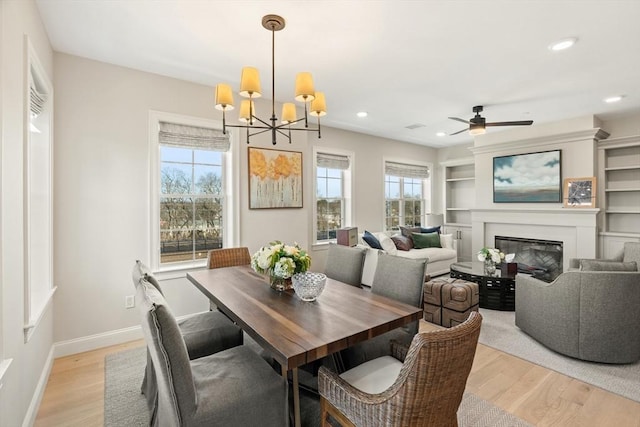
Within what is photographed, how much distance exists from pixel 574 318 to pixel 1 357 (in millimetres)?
3862

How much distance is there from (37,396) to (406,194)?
6.43 m

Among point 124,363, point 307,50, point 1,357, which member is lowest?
point 124,363

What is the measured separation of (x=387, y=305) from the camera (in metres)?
1.89

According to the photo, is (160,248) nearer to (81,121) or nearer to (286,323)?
(81,121)

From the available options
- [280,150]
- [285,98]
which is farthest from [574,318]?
[285,98]

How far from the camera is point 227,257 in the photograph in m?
3.28

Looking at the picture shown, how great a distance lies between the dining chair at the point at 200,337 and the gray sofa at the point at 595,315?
2.76 metres

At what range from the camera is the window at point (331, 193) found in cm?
535

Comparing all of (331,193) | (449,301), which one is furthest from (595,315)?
(331,193)

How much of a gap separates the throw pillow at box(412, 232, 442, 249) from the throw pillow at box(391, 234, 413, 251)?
144 mm

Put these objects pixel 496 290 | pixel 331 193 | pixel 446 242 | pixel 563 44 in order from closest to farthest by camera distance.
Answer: pixel 563 44 < pixel 496 290 < pixel 331 193 < pixel 446 242

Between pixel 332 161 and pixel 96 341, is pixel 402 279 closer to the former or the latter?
pixel 96 341

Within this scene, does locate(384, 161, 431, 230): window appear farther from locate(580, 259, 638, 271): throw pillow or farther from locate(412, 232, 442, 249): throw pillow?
locate(580, 259, 638, 271): throw pillow

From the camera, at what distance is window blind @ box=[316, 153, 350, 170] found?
5.33 m
